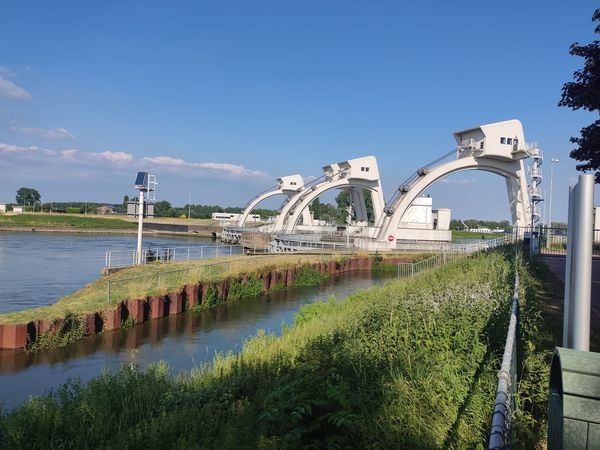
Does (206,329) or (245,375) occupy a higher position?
(245,375)

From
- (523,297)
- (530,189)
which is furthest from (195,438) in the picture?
(530,189)

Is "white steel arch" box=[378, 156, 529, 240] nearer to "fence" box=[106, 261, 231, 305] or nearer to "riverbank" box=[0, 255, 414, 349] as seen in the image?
"riverbank" box=[0, 255, 414, 349]

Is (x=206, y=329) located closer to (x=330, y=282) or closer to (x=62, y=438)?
(x=62, y=438)

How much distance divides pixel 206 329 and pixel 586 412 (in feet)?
54.1

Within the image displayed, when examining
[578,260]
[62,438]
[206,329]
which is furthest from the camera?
[206,329]

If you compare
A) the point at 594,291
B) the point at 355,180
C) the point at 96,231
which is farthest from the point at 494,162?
the point at 96,231

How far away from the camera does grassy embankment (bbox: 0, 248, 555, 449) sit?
462 cm

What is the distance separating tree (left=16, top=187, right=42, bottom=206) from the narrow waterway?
166m

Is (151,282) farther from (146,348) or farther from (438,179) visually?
(438,179)

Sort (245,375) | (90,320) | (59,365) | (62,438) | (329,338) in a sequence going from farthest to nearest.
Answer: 1. (90,320)
2. (59,365)
3. (329,338)
4. (245,375)
5. (62,438)

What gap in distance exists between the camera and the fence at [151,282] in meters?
18.0

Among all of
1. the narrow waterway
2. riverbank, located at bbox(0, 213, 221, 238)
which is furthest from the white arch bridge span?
riverbank, located at bbox(0, 213, 221, 238)

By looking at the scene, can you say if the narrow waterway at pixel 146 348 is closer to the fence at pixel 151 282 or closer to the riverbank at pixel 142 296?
the riverbank at pixel 142 296

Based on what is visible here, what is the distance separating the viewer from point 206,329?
58.5 feet
